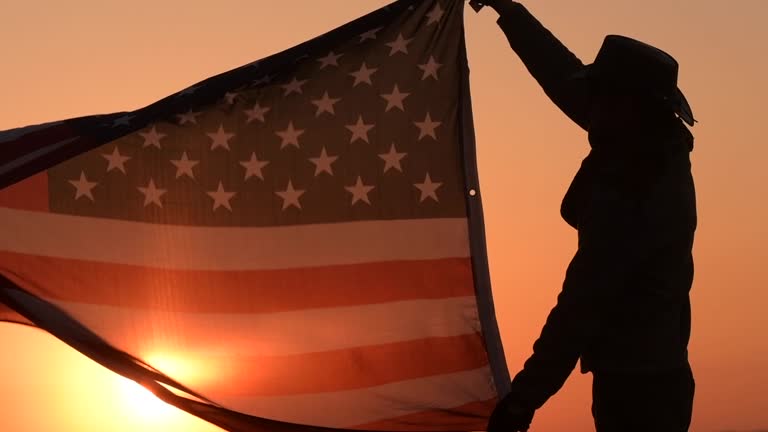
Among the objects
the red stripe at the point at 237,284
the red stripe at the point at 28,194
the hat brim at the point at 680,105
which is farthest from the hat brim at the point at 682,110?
the red stripe at the point at 28,194

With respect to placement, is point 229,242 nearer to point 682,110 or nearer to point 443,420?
point 443,420

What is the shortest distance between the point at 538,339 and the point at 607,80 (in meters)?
1.07

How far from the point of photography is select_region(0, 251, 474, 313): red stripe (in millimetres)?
6391

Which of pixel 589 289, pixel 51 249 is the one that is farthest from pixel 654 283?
pixel 51 249

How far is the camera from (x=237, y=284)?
21.2 feet

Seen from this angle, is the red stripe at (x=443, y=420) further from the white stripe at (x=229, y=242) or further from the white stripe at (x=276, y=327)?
the white stripe at (x=229, y=242)

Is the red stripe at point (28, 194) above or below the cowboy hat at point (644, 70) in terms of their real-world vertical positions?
above

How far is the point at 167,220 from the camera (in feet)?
21.3

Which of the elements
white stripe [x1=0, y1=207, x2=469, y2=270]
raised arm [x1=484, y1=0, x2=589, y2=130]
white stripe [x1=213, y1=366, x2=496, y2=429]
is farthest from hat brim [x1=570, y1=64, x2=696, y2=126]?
white stripe [x1=213, y1=366, x2=496, y2=429]

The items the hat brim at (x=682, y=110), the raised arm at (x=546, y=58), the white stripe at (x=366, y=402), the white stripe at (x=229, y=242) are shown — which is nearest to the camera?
the hat brim at (x=682, y=110)

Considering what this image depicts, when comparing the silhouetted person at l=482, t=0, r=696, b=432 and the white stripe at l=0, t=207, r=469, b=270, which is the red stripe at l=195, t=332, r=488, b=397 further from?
the silhouetted person at l=482, t=0, r=696, b=432

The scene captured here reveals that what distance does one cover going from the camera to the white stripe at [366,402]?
6344 mm

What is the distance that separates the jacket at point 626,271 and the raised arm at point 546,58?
24.2 inches

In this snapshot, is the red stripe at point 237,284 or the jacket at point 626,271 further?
the red stripe at point 237,284
